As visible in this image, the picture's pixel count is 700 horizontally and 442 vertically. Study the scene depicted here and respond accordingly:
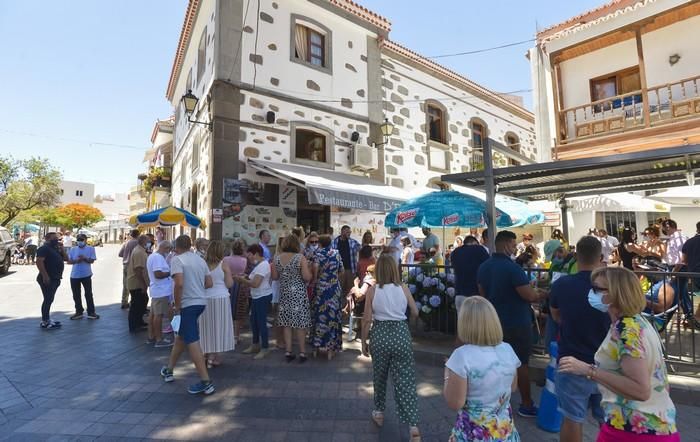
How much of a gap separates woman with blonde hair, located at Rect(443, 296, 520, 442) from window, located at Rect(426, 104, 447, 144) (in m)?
13.2

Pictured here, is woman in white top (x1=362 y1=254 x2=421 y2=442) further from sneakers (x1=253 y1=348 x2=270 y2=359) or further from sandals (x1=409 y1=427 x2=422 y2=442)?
sneakers (x1=253 y1=348 x2=270 y2=359)

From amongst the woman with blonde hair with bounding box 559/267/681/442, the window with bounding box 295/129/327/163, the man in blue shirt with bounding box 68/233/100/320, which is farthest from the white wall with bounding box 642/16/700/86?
the man in blue shirt with bounding box 68/233/100/320

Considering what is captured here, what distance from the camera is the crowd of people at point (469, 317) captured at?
1.75 metres

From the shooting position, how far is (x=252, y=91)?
381 inches

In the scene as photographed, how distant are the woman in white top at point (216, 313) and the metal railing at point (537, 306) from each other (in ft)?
8.92

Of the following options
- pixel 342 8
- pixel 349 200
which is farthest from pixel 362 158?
pixel 342 8

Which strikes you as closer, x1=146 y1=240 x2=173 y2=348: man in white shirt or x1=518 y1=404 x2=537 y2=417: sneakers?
x1=518 y1=404 x2=537 y2=417: sneakers

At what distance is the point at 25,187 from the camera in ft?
84.2

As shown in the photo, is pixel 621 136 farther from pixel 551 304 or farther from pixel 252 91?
pixel 252 91

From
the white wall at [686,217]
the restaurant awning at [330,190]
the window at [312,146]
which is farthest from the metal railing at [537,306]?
the white wall at [686,217]

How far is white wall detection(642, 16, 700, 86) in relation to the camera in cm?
931

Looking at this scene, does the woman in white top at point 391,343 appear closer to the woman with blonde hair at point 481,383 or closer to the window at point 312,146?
the woman with blonde hair at point 481,383

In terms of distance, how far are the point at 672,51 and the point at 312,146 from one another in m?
10.2

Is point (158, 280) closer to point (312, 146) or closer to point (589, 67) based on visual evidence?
point (312, 146)
